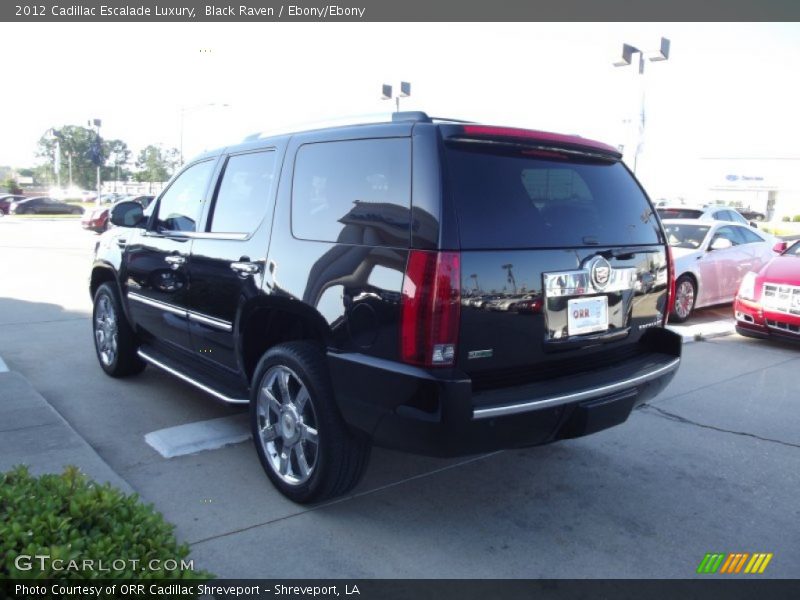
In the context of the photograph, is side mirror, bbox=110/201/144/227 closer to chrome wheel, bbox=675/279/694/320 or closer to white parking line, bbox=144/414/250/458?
white parking line, bbox=144/414/250/458

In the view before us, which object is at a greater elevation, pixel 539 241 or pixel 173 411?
pixel 539 241

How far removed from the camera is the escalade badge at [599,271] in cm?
332

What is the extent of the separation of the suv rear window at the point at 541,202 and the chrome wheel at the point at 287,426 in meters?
1.23

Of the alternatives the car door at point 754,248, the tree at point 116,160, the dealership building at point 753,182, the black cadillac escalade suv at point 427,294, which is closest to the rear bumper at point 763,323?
the car door at point 754,248

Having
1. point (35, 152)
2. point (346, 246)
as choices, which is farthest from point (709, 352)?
point (35, 152)

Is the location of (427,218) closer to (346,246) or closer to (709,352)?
(346,246)

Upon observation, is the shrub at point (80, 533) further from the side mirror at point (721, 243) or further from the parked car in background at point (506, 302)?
the side mirror at point (721, 243)

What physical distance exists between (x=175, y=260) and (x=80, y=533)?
2.85 metres

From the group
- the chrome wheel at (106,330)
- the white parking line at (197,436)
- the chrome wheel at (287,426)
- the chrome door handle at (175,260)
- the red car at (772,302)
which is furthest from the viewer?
the red car at (772,302)

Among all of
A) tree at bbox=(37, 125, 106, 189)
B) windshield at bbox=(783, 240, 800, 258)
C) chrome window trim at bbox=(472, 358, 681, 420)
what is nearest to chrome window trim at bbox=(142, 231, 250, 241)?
chrome window trim at bbox=(472, 358, 681, 420)

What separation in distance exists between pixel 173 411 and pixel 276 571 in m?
2.35

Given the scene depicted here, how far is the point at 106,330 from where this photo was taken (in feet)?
19.2

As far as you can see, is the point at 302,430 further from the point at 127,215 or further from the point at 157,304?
the point at 127,215

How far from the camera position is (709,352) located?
7641 millimetres
